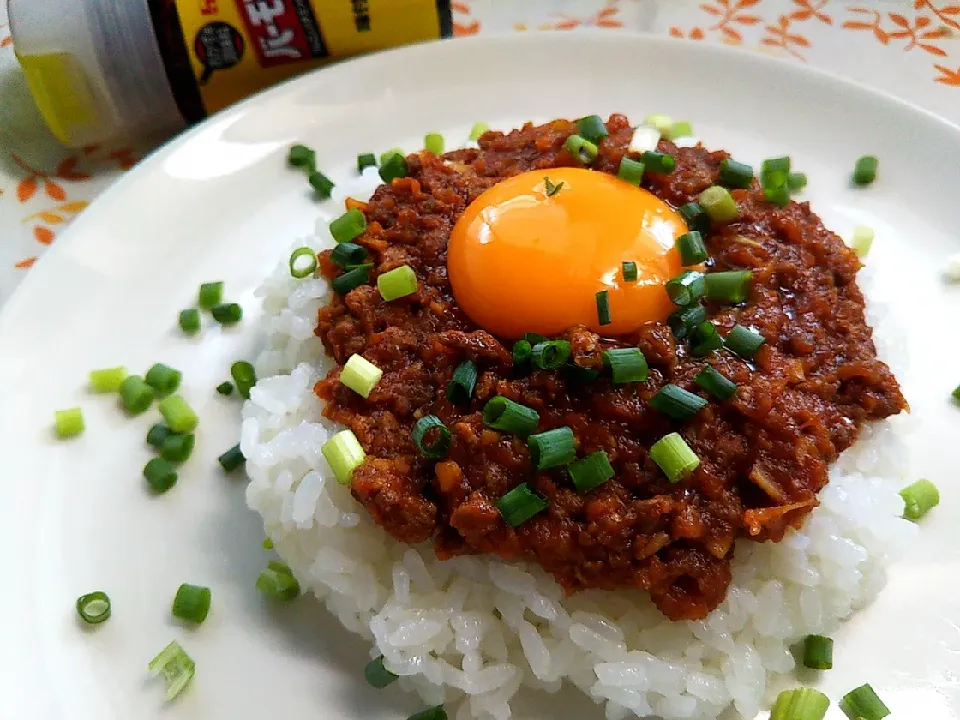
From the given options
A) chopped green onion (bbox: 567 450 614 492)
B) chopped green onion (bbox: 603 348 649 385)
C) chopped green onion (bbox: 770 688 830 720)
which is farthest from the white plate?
chopped green onion (bbox: 603 348 649 385)

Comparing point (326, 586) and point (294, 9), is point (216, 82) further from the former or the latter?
point (326, 586)

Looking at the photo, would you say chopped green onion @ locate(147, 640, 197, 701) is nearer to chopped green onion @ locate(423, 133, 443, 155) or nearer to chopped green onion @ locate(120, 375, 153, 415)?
chopped green onion @ locate(120, 375, 153, 415)

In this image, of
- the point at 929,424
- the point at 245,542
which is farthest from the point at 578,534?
the point at 929,424

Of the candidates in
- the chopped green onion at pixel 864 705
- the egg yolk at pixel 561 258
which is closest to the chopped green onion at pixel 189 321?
the egg yolk at pixel 561 258

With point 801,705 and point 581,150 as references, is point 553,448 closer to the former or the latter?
point 801,705

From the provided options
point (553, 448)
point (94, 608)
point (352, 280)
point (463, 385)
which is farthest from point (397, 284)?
point (94, 608)

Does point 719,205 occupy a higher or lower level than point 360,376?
higher

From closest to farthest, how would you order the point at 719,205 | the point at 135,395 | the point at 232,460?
the point at 719,205 < the point at 232,460 < the point at 135,395
